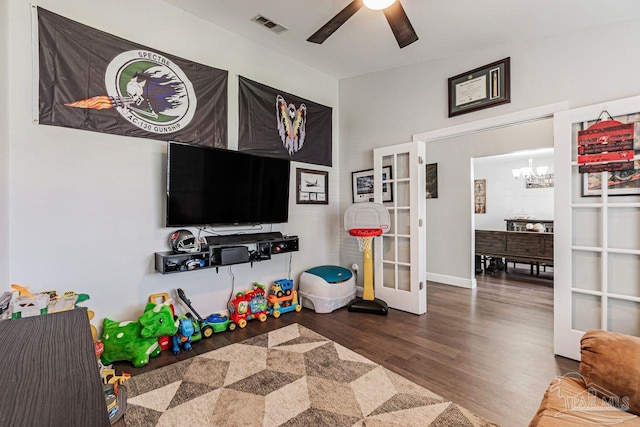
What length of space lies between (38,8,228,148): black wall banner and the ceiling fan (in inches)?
53.4

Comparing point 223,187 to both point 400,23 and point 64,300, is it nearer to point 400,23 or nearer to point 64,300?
point 64,300

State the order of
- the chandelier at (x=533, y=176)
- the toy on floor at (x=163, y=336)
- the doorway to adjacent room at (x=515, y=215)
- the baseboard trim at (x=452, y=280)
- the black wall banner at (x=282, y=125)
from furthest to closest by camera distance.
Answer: the chandelier at (x=533, y=176) → the doorway to adjacent room at (x=515, y=215) → the baseboard trim at (x=452, y=280) → the black wall banner at (x=282, y=125) → the toy on floor at (x=163, y=336)

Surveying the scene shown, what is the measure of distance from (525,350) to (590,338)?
1536mm

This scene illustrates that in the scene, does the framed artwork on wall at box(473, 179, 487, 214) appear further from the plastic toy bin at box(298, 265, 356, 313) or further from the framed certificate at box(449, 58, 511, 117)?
the plastic toy bin at box(298, 265, 356, 313)

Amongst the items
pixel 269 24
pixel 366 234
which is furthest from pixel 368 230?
pixel 269 24

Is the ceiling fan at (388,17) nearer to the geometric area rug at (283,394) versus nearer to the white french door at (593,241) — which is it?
the white french door at (593,241)

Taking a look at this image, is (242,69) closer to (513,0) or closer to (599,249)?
(513,0)

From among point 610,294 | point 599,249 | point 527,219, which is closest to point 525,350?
point 610,294

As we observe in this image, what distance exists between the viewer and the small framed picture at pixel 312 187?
3.88 metres

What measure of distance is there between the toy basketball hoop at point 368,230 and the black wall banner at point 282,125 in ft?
3.16

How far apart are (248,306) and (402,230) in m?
2.02

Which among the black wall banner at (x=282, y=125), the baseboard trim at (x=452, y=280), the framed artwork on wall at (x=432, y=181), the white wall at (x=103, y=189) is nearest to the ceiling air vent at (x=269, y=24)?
the white wall at (x=103, y=189)

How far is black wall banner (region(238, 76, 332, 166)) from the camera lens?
3357 mm

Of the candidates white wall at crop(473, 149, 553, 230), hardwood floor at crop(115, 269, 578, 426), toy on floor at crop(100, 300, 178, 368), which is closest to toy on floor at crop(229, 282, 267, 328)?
hardwood floor at crop(115, 269, 578, 426)
